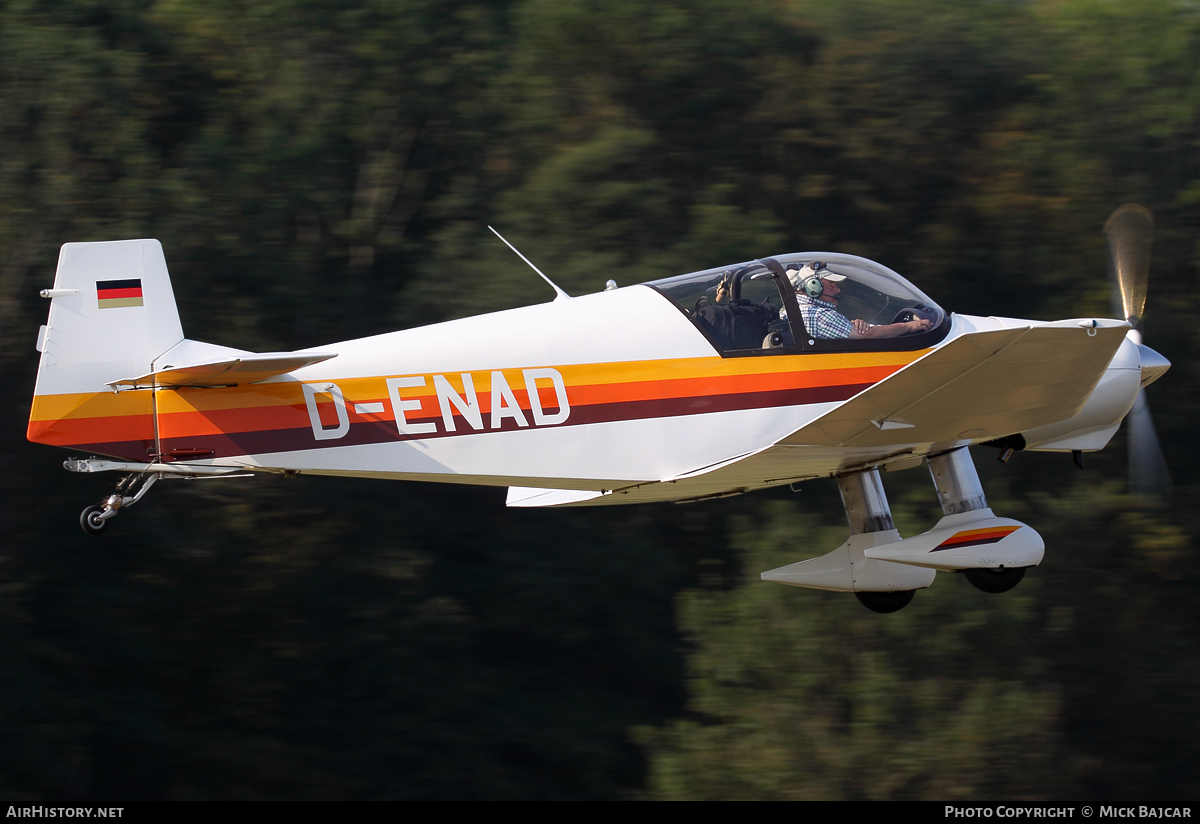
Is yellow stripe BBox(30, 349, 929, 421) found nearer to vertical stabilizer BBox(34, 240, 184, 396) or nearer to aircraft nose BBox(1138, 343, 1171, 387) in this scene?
vertical stabilizer BBox(34, 240, 184, 396)

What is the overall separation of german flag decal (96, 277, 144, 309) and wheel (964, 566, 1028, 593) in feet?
16.3

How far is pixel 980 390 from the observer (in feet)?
20.9

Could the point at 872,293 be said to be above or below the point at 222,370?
below

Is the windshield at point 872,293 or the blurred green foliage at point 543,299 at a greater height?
the windshield at point 872,293

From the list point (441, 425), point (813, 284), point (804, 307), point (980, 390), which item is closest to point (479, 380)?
point (441, 425)

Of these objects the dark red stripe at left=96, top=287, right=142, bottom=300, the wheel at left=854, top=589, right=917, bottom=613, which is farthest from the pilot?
the dark red stripe at left=96, top=287, right=142, bottom=300

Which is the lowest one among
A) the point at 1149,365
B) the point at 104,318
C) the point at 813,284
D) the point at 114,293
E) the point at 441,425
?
the point at 1149,365

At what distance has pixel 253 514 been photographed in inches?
591

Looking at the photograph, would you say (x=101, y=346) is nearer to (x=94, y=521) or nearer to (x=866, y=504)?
(x=94, y=521)

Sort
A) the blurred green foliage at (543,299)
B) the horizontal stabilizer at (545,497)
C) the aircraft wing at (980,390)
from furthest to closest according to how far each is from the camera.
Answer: the blurred green foliage at (543,299)
the horizontal stabilizer at (545,497)
the aircraft wing at (980,390)

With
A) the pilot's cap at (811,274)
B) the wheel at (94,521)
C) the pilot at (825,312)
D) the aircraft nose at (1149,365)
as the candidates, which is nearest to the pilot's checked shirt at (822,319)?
the pilot at (825,312)

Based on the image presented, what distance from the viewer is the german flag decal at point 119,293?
629cm

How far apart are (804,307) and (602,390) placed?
50.6 inches

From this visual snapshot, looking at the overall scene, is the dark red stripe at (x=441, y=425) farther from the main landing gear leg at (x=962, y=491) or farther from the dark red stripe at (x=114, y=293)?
the main landing gear leg at (x=962, y=491)
